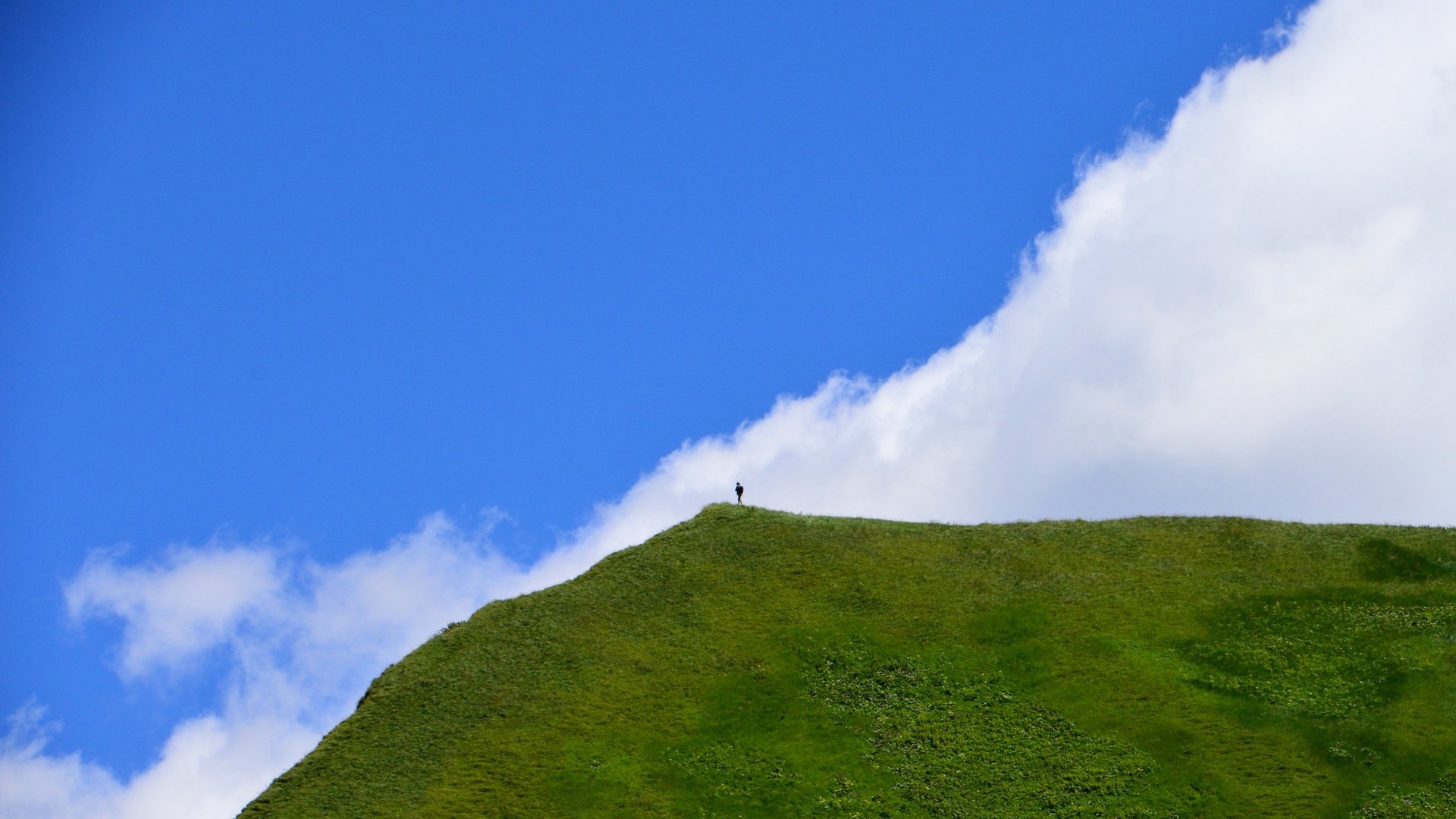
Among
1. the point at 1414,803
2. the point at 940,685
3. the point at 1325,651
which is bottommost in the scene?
the point at 1414,803

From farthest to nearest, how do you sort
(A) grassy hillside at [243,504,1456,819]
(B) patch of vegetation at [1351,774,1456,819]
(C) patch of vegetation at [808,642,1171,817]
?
(A) grassy hillside at [243,504,1456,819] → (C) patch of vegetation at [808,642,1171,817] → (B) patch of vegetation at [1351,774,1456,819]

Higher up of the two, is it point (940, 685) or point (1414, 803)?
point (940, 685)

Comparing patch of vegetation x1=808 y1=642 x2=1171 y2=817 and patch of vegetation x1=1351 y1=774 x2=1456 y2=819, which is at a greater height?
patch of vegetation x1=808 y1=642 x2=1171 y2=817

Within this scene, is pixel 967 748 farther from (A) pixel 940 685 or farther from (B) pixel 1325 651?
(B) pixel 1325 651

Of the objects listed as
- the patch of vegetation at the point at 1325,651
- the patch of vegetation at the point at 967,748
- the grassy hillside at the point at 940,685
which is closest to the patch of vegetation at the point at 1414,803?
the grassy hillside at the point at 940,685

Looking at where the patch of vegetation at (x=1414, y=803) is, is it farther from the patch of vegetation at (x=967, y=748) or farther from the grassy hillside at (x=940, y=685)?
the patch of vegetation at (x=967, y=748)

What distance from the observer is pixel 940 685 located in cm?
6600

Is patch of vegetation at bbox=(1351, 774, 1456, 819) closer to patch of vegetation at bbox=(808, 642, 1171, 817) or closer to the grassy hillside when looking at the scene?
the grassy hillside

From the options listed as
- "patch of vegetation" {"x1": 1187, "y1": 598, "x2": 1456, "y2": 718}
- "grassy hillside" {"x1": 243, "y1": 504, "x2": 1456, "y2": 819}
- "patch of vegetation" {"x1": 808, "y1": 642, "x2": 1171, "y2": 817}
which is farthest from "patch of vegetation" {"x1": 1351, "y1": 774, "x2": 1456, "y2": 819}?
"patch of vegetation" {"x1": 808, "y1": 642, "x2": 1171, "y2": 817}

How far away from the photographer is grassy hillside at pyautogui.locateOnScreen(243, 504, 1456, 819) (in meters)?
59.3

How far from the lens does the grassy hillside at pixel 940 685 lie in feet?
194

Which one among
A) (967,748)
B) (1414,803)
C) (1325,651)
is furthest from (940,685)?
(1414,803)

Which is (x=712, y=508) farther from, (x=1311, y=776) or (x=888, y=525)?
(x=1311, y=776)

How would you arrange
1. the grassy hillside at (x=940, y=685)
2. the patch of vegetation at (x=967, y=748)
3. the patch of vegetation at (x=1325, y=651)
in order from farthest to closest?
the patch of vegetation at (x=1325, y=651), the grassy hillside at (x=940, y=685), the patch of vegetation at (x=967, y=748)
